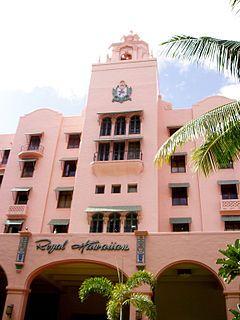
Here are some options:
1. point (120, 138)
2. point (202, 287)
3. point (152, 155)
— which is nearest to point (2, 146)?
point (120, 138)

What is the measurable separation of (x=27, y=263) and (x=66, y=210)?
7043 mm

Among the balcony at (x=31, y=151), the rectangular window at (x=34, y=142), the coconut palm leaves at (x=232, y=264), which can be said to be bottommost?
the coconut palm leaves at (x=232, y=264)

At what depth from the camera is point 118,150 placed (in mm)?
23703

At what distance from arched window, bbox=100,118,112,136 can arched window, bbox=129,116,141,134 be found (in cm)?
157

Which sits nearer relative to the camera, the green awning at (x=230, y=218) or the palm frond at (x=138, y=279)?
the palm frond at (x=138, y=279)

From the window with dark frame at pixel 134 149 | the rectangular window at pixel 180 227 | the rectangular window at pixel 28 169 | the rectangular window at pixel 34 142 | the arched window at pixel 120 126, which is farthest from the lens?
the rectangular window at pixel 34 142

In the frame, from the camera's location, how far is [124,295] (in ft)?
40.1

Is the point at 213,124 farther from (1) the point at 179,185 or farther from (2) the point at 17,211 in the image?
(2) the point at 17,211

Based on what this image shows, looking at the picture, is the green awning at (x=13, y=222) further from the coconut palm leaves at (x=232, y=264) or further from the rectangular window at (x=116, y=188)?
the coconut palm leaves at (x=232, y=264)

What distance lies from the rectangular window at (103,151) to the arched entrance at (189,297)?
8.89 m

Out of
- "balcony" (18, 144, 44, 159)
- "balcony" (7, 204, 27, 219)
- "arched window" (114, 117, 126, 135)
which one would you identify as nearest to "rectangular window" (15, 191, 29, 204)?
"balcony" (7, 204, 27, 219)

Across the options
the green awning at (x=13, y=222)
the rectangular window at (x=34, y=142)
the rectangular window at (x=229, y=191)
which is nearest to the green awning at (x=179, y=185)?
the rectangular window at (x=229, y=191)

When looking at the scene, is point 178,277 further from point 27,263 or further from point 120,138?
point 120,138

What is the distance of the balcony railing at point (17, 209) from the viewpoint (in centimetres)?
2330
